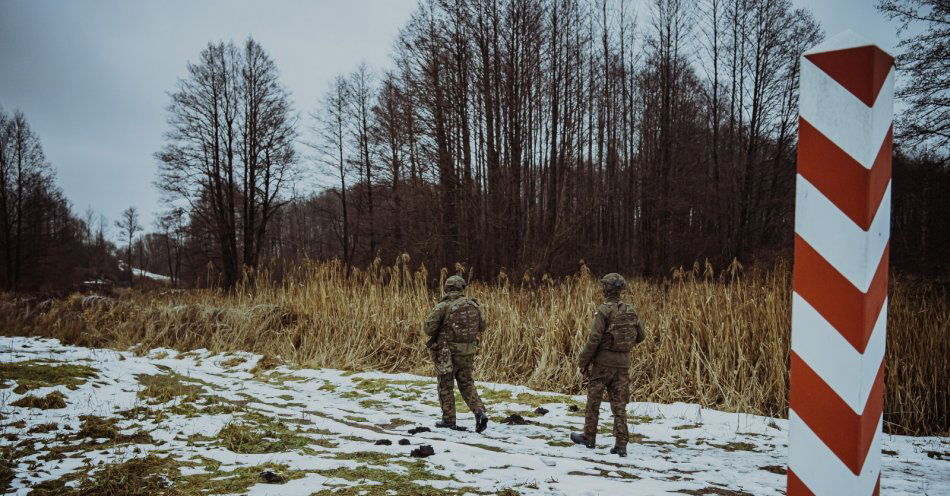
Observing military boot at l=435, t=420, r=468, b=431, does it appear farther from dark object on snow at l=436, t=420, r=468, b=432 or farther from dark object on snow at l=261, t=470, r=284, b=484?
dark object on snow at l=261, t=470, r=284, b=484

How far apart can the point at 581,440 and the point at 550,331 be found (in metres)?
3.26

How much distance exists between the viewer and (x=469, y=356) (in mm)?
6090

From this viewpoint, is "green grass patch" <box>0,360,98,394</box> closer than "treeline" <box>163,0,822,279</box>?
Yes

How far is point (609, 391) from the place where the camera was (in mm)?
5324

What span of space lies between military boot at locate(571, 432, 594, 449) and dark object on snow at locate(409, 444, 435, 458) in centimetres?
168

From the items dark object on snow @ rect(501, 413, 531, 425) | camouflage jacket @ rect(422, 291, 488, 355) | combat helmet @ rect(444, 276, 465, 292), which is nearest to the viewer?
dark object on snow @ rect(501, 413, 531, 425)

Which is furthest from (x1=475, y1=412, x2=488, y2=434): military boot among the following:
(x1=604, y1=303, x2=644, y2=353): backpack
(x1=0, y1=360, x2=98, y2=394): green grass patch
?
(x1=0, y1=360, x2=98, y2=394): green grass patch

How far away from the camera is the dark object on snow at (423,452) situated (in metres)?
4.16

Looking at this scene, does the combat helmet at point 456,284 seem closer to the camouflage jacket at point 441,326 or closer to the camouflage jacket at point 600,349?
the camouflage jacket at point 441,326

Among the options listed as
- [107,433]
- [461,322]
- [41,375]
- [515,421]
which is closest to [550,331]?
[515,421]

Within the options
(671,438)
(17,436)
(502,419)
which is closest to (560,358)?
(502,419)

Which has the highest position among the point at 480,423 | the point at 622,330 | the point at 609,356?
the point at 622,330

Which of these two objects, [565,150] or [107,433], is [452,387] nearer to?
[107,433]

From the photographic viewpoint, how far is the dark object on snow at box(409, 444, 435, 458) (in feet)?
13.6
